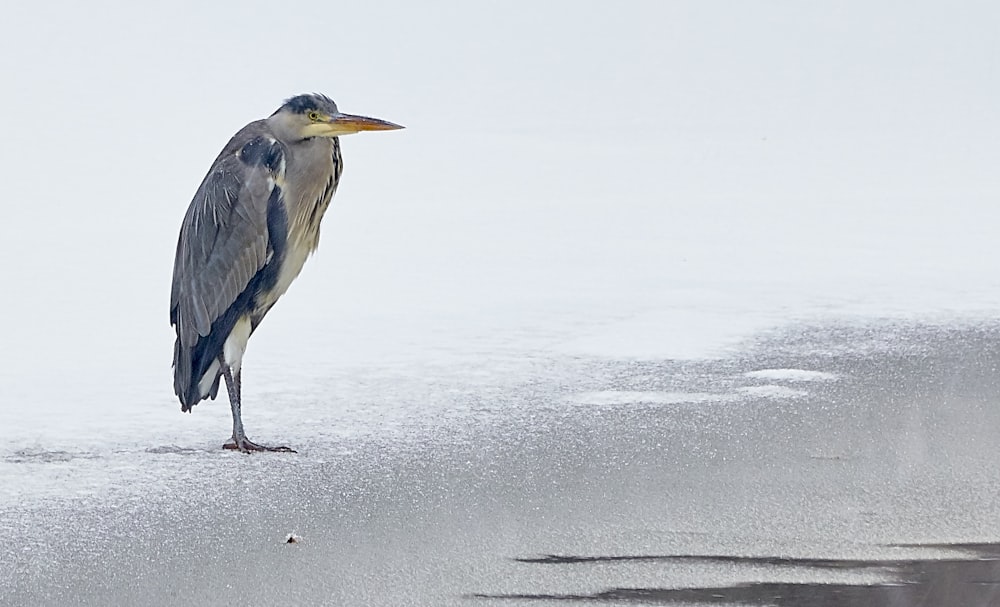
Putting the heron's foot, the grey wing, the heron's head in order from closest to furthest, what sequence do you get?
the heron's foot
the grey wing
the heron's head

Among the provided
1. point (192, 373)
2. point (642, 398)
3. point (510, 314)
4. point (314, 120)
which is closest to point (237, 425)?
point (192, 373)

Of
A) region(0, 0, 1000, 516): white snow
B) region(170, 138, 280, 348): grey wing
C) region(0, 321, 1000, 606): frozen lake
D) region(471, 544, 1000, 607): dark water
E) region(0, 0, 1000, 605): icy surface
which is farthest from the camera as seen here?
region(0, 0, 1000, 516): white snow

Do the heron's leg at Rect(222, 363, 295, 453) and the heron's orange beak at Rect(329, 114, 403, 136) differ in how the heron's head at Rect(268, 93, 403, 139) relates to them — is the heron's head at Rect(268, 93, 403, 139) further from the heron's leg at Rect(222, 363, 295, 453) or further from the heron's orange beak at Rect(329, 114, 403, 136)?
the heron's leg at Rect(222, 363, 295, 453)

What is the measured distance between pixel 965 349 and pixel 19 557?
4318 millimetres

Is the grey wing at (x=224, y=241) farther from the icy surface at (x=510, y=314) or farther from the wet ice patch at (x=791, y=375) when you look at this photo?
the wet ice patch at (x=791, y=375)

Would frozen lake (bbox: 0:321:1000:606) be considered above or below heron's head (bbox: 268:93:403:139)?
below

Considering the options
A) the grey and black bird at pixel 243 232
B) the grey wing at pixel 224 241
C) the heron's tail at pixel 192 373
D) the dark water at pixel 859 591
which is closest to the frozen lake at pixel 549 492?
the dark water at pixel 859 591

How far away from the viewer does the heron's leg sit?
5480 mm

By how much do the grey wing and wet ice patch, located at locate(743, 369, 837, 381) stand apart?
2.18 m

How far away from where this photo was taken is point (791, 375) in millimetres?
6551

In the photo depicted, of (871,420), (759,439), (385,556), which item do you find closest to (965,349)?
(871,420)

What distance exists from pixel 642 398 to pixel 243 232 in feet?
5.66

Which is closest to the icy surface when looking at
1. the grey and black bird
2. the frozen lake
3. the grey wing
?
the frozen lake

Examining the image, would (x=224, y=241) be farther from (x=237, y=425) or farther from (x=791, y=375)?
(x=791, y=375)
